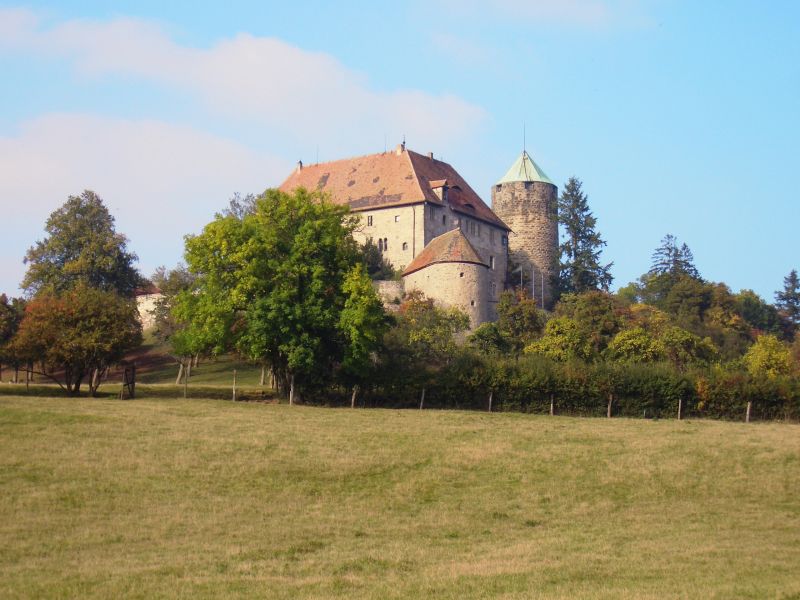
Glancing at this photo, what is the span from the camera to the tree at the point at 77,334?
153ft

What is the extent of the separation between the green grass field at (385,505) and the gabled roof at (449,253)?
30312 millimetres

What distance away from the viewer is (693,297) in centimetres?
8431

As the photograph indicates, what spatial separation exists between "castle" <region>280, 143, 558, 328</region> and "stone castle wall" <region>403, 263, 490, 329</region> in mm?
A: 68

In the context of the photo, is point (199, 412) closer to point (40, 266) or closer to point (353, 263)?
point (353, 263)

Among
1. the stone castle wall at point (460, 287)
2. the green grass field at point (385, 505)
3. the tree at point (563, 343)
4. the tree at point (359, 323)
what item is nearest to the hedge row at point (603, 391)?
the tree at point (359, 323)

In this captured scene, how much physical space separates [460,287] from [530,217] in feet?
89.0

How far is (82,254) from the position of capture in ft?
236

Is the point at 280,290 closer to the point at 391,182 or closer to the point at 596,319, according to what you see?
the point at 596,319

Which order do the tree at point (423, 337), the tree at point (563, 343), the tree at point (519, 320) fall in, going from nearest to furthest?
the tree at point (423, 337)
the tree at point (563, 343)
the tree at point (519, 320)

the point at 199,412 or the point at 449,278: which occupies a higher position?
the point at 449,278

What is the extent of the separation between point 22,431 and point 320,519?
1350 centimetres

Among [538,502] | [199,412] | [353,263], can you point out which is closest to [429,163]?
[353,263]

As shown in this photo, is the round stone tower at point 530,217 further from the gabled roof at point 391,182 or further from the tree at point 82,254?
the tree at point 82,254

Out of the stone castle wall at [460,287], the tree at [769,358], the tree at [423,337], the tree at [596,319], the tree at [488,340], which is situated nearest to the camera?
the tree at [423,337]
